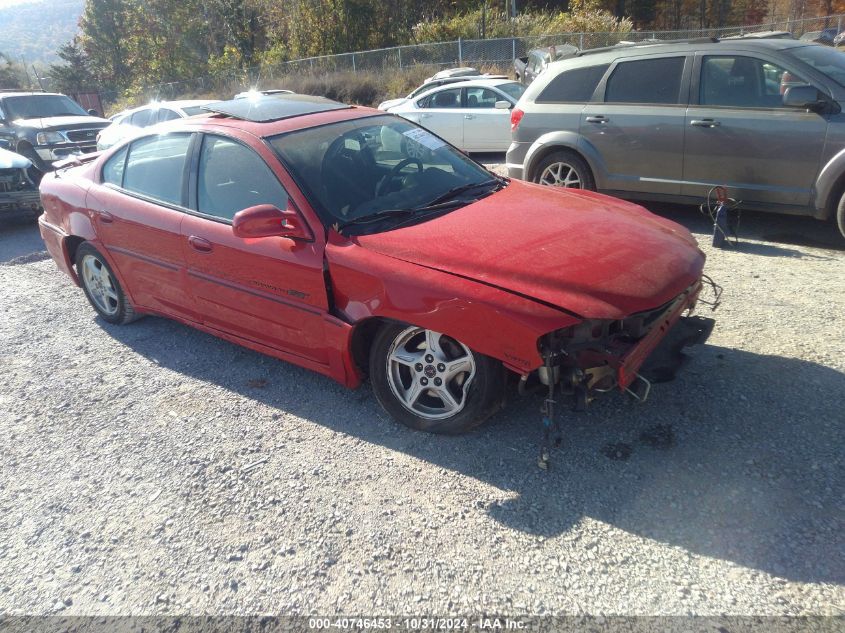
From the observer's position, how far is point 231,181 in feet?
13.4

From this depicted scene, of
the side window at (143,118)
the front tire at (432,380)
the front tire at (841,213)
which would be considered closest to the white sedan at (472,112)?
the side window at (143,118)

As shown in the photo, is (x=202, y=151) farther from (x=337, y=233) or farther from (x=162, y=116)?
(x=162, y=116)

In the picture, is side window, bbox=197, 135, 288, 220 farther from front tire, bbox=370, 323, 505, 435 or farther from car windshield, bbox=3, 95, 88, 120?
car windshield, bbox=3, 95, 88, 120

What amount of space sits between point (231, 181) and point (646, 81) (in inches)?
185

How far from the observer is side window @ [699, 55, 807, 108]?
606 cm

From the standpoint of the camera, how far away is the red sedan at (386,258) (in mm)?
3035

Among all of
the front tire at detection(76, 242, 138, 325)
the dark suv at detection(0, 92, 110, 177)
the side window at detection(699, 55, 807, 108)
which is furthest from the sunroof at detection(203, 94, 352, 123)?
the dark suv at detection(0, 92, 110, 177)

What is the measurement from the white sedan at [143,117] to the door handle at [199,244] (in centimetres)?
747

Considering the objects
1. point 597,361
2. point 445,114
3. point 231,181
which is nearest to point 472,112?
point 445,114

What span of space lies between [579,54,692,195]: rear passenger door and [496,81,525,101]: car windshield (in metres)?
4.82

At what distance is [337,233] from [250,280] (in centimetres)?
71

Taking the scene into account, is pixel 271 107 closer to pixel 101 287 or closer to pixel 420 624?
pixel 101 287

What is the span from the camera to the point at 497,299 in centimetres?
296

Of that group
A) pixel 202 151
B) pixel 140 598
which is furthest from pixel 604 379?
pixel 202 151
